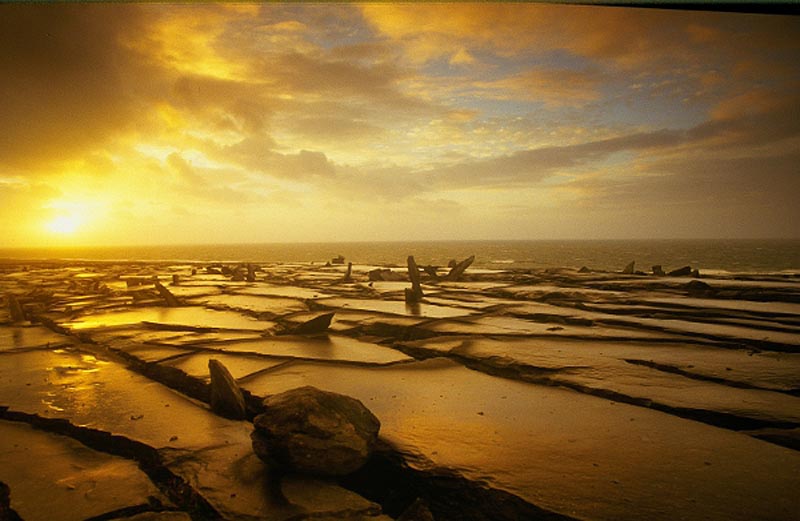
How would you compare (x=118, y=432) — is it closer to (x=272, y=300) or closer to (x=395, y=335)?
(x=395, y=335)

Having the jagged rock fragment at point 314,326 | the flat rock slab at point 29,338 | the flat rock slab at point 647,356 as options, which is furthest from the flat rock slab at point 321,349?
the flat rock slab at point 29,338

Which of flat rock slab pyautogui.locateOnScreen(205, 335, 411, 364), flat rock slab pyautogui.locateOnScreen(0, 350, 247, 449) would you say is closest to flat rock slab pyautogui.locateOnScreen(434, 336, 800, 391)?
flat rock slab pyautogui.locateOnScreen(205, 335, 411, 364)

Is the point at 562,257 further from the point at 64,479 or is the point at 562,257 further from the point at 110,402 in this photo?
the point at 64,479

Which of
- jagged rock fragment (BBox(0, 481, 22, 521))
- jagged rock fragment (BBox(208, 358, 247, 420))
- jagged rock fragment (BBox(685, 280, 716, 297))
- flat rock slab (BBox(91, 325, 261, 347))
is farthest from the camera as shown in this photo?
jagged rock fragment (BBox(685, 280, 716, 297))

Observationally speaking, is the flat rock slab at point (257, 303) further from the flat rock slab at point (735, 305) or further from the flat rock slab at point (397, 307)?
the flat rock slab at point (735, 305)

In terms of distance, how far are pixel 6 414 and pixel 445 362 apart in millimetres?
3402

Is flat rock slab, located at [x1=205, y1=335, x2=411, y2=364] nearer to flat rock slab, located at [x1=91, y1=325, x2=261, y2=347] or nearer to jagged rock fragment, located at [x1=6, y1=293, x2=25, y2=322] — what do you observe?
flat rock slab, located at [x1=91, y1=325, x2=261, y2=347]

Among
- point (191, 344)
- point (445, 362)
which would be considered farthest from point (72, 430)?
point (445, 362)

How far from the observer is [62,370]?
149 inches

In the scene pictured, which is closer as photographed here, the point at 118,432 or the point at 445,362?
the point at 118,432

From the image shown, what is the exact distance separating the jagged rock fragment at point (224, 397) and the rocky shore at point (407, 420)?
0.05 ft

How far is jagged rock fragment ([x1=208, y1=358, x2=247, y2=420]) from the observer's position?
2.75 m

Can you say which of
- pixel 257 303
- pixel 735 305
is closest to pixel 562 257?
pixel 735 305

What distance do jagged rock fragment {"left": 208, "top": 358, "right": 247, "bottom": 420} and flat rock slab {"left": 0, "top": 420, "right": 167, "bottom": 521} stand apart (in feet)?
2.06
